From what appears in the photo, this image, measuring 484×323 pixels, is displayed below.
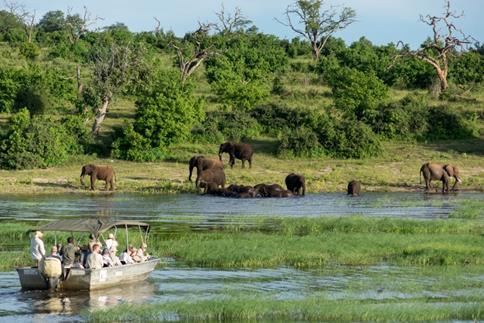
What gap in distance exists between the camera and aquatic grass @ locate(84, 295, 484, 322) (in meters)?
19.1

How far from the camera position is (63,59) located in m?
77.6

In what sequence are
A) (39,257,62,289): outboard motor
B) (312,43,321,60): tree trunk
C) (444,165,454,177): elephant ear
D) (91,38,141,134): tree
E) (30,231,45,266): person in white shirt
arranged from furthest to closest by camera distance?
(312,43,321,60): tree trunk, (91,38,141,134): tree, (444,165,454,177): elephant ear, (30,231,45,266): person in white shirt, (39,257,62,289): outboard motor

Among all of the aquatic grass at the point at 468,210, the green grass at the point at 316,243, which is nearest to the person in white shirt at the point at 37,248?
the green grass at the point at 316,243

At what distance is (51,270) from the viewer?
22.0 meters

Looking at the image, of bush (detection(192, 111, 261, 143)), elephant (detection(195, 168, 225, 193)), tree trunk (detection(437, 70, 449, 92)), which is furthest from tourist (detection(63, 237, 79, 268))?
tree trunk (detection(437, 70, 449, 92))

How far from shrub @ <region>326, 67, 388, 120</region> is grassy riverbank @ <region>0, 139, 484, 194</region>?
15.3ft

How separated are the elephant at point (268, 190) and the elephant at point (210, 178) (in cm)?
228

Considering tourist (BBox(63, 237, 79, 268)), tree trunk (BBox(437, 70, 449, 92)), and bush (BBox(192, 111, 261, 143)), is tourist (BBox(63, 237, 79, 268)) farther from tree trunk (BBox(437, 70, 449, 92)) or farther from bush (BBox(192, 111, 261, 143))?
tree trunk (BBox(437, 70, 449, 92))

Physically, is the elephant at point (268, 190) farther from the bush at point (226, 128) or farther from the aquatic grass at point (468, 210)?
the bush at point (226, 128)

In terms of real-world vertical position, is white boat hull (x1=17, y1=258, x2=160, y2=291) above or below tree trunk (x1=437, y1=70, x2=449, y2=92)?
below

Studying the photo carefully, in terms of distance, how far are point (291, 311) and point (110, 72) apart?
40478 mm

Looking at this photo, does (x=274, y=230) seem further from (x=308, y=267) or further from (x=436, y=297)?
(x=436, y=297)

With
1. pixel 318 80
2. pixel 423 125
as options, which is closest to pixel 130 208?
pixel 423 125

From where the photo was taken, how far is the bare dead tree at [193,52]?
72438mm
